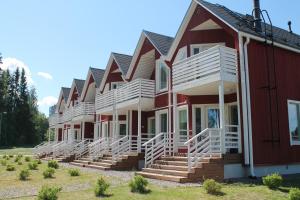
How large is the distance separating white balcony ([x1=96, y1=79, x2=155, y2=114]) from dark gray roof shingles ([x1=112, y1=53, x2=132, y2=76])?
2.33 m

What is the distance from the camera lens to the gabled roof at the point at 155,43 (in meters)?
21.6

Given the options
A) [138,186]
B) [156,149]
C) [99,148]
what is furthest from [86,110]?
[138,186]

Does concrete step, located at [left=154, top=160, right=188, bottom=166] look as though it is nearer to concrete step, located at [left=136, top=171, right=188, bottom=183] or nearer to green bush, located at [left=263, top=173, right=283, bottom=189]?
concrete step, located at [left=136, top=171, right=188, bottom=183]

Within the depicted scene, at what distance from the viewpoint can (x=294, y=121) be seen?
17047 mm

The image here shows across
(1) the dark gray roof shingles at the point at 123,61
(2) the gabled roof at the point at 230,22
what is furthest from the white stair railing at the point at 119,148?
(1) the dark gray roof shingles at the point at 123,61

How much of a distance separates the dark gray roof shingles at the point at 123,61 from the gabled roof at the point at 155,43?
65.0 inches

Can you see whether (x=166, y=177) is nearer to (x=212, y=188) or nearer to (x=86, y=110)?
(x=212, y=188)

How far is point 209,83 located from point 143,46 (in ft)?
31.3

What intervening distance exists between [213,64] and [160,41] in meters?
8.47

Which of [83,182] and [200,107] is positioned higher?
[200,107]

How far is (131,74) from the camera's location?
24.3 m

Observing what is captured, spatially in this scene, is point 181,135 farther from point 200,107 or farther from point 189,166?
point 189,166

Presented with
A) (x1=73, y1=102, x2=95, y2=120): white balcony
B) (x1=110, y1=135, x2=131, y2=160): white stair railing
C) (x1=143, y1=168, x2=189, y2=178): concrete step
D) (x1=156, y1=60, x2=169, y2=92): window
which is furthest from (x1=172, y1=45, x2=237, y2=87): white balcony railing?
(x1=73, y1=102, x2=95, y2=120): white balcony

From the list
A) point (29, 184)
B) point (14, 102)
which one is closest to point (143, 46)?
point (29, 184)
